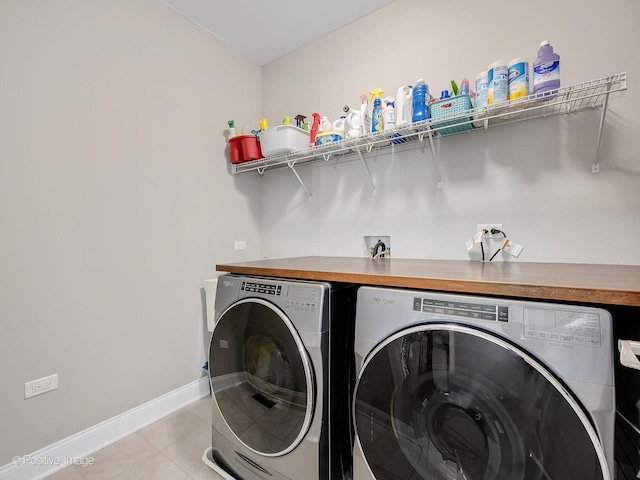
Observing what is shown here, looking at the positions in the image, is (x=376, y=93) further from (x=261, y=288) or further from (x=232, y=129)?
(x=261, y=288)

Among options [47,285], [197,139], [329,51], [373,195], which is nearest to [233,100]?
[197,139]

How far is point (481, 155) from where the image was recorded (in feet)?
4.90

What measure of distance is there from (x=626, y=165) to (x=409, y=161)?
94cm

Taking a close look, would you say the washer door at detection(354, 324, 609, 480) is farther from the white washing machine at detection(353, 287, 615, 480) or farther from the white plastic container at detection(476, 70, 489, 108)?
the white plastic container at detection(476, 70, 489, 108)

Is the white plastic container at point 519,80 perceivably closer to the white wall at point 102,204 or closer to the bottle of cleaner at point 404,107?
the bottle of cleaner at point 404,107

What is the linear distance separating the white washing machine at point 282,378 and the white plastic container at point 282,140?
0.98 m

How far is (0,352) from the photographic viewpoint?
4.01 ft

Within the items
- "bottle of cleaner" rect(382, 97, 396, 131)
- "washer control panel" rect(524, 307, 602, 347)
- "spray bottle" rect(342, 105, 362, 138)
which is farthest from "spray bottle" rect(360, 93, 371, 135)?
"washer control panel" rect(524, 307, 602, 347)

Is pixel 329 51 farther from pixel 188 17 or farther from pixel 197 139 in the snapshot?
pixel 197 139

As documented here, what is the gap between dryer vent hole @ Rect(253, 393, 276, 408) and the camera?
3.70 ft

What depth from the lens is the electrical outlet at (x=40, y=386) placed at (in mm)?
1282

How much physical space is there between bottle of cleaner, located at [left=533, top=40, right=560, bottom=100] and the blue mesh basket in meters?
0.25

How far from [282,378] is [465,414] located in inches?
25.6

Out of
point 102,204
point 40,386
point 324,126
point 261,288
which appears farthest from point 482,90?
point 40,386
